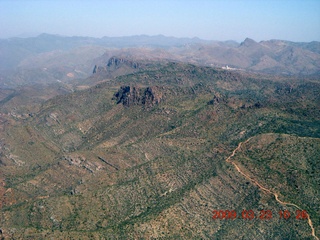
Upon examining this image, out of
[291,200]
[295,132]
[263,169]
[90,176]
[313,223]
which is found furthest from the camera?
[295,132]

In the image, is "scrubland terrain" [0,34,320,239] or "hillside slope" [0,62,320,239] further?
"hillside slope" [0,62,320,239]

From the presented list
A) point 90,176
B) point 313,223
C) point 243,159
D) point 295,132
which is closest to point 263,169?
point 243,159

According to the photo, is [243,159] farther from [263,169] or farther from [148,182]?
[148,182]

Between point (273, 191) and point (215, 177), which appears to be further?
point (215, 177)

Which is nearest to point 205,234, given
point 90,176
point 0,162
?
point 90,176

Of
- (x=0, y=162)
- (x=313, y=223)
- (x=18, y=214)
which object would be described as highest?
(x=313, y=223)

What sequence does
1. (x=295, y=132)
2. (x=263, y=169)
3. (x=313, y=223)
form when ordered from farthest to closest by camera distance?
(x=295, y=132) < (x=263, y=169) < (x=313, y=223)

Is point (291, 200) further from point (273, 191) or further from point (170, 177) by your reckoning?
point (170, 177)

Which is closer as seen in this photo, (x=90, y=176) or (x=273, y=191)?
(x=273, y=191)

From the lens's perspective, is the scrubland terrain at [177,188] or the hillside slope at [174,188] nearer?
the scrubland terrain at [177,188]

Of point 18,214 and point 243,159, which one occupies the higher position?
point 243,159
